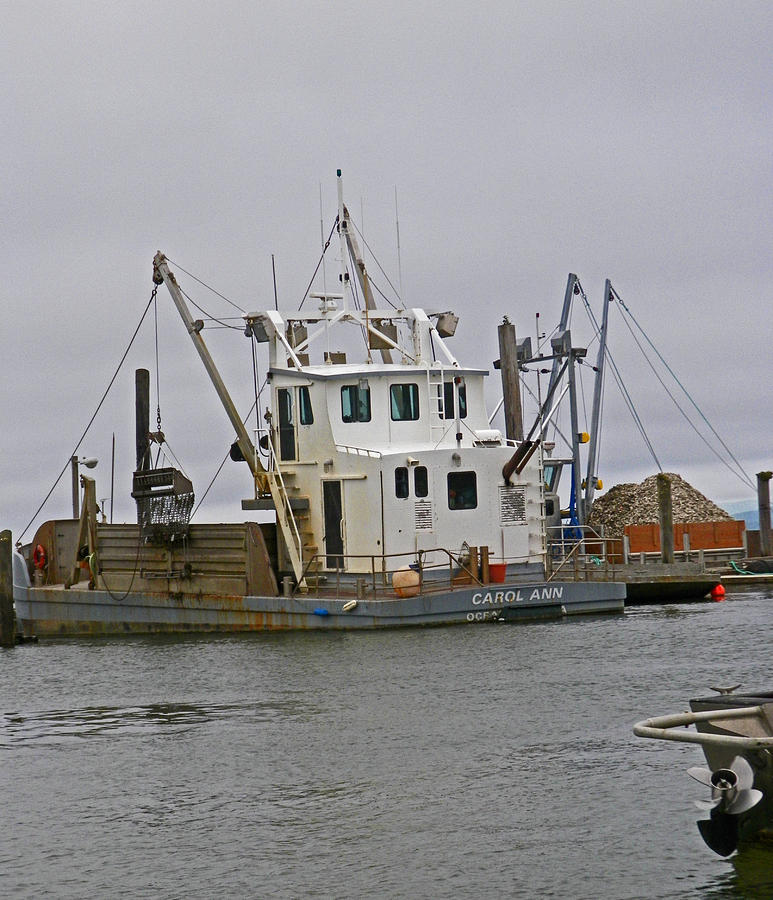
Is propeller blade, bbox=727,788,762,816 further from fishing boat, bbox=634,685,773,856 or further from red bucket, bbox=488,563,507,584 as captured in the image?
red bucket, bbox=488,563,507,584

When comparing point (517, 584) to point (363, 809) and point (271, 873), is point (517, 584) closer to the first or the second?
point (363, 809)

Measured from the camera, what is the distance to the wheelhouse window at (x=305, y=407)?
31.8 meters

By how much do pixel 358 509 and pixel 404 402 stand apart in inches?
111

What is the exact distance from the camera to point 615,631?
29.0 metres

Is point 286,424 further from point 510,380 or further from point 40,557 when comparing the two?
point 40,557

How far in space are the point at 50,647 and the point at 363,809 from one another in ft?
69.1

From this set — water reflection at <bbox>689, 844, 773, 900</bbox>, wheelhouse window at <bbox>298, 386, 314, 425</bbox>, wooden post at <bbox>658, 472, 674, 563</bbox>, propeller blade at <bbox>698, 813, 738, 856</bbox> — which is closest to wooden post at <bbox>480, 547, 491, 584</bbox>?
wheelhouse window at <bbox>298, 386, 314, 425</bbox>

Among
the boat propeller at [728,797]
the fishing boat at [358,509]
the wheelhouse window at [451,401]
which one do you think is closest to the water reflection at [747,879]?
the boat propeller at [728,797]

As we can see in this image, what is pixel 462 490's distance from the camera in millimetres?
30859

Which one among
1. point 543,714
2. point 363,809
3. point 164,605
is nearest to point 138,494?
point 164,605

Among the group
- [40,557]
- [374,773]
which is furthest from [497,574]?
[40,557]

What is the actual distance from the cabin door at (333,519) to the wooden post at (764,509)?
22.5m

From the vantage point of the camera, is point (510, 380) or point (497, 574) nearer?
point (497, 574)

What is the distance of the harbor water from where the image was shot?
12047mm
